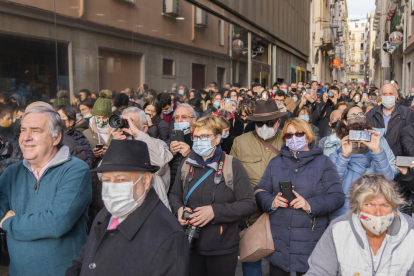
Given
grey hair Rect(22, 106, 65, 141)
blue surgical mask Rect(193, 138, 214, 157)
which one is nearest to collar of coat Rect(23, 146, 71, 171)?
grey hair Rect(22, 106, 65, 141)

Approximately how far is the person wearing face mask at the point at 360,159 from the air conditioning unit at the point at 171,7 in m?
9.41

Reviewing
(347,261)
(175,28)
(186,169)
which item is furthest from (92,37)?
(347,261)

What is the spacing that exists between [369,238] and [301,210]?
877mm

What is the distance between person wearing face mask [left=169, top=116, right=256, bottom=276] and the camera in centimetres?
354

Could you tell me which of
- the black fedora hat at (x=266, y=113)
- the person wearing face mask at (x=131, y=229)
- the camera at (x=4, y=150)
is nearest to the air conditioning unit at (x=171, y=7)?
the black fedora hat at (x=266, y=113)

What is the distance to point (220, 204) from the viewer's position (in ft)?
11.7

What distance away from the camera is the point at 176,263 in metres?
2.22

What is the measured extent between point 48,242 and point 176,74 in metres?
10.9

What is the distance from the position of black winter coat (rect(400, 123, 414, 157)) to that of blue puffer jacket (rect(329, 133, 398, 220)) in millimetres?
1413

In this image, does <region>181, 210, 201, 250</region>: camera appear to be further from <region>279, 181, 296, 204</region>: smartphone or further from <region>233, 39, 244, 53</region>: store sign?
<region>233, 39, 244, 53</region>: store sign

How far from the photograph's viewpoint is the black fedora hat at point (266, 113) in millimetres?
4699

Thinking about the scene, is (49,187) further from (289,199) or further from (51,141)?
(289,199)

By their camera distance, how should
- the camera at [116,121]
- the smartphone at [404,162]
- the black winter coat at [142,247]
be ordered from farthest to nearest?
the smartphone at [404,162] → the camera at [116,121] → the black winter coat at [142,247]

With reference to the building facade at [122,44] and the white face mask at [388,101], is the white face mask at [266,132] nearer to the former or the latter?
the white face mask at [388,101]
